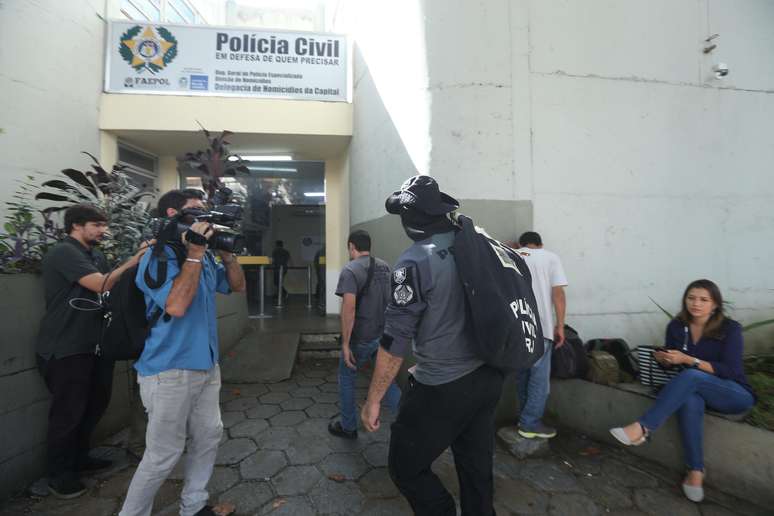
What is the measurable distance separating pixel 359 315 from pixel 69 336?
1901mm

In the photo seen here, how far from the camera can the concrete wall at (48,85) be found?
431 cm

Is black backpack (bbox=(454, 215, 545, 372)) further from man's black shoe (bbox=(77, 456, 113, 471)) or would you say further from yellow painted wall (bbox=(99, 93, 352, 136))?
yellow painted wall (bbox=(99, 93, 352, 136))

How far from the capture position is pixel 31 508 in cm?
224

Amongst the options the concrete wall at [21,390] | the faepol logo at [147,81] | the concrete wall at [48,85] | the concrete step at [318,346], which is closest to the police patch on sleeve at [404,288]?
the concrete wall at [21,390]

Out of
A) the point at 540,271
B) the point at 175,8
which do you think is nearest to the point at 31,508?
the point at 540,271

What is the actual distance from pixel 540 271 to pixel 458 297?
5.56ft

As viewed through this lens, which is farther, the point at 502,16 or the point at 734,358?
the point at 502,16

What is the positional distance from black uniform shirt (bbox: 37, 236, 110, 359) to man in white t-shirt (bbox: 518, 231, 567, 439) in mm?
3094

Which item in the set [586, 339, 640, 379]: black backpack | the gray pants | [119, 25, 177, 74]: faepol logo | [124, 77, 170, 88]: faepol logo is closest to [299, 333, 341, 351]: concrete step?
[586, 339, 640, 379]: black backpack

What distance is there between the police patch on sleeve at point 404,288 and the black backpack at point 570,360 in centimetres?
220

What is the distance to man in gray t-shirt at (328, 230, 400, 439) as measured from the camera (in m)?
2.88

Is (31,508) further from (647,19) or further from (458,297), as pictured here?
(647,19)

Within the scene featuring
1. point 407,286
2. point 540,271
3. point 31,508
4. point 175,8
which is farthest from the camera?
point 175,8

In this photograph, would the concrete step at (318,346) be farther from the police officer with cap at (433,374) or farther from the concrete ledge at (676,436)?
the police officer with cap at (433,374)
